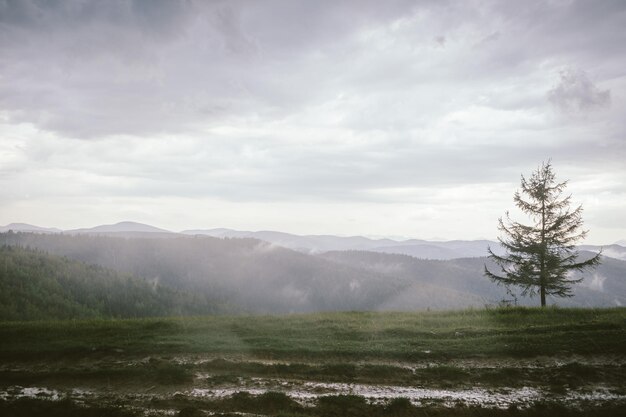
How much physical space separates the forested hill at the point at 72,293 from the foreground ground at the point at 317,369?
73.8m

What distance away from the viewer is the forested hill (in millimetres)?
89250

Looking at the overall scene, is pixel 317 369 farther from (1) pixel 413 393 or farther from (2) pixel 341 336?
(2) pixel 341 336

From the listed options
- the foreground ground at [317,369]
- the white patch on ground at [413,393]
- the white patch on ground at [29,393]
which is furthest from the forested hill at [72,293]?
the white patch on ground at [413,393]

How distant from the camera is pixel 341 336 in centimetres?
1565

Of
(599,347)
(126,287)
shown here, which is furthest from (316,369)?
(126,287)

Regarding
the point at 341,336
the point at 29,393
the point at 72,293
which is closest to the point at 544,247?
the point at 341,336

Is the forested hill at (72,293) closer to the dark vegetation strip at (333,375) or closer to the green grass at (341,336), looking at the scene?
the green grass at (341,336)

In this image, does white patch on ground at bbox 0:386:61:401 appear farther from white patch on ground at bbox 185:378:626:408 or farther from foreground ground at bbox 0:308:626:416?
white patch on ground at bbox 185:378:626:408

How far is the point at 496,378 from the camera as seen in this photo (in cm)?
1088

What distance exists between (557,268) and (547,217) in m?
3.25

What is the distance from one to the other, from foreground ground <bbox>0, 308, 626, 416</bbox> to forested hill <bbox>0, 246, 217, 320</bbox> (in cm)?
7379

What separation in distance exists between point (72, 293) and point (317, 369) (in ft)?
445

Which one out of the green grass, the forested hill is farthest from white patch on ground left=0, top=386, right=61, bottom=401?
the forested hill

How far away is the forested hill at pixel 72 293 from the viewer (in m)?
89.2
